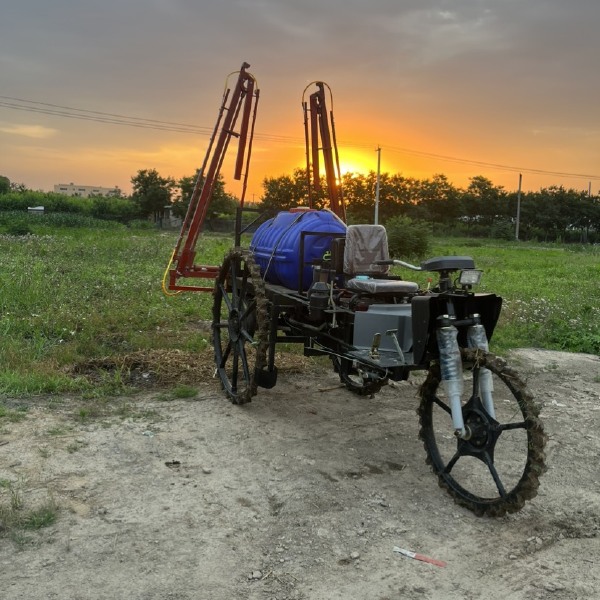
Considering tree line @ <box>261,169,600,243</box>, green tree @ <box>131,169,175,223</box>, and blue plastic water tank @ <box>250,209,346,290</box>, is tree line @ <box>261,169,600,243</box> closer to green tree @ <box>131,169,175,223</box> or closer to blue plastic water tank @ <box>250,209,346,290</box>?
green tree @ <box>131,169,175,223</box>

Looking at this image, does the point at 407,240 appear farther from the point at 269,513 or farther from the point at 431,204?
the point at 431,204

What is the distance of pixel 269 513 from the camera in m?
3.86

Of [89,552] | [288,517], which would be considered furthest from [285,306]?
[89,552]

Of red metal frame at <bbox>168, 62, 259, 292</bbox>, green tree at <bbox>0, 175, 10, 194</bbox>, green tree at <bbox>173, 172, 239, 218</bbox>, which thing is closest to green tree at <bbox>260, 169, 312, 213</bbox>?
green tree at <bbox>173, 172, 239, 218</bbox>

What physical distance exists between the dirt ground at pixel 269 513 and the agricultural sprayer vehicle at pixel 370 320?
30 centimetres

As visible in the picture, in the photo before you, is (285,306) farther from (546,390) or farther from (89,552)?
(546,390)

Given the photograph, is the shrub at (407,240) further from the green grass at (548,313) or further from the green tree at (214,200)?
the green tree at (214,200)

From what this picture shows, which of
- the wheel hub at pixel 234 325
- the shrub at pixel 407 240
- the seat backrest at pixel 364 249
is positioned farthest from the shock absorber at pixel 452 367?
the shrub at pixel 407 240

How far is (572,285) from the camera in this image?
55.2 feet

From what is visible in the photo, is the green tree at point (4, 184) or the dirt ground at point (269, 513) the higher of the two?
the green tree at point (4, 184)

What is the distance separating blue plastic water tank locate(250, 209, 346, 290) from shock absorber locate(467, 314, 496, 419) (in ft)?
6.08

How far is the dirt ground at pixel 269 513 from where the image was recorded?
3.15m

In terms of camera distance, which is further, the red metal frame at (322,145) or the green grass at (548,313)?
the green grass at (548,313)

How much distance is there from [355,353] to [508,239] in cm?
5718
